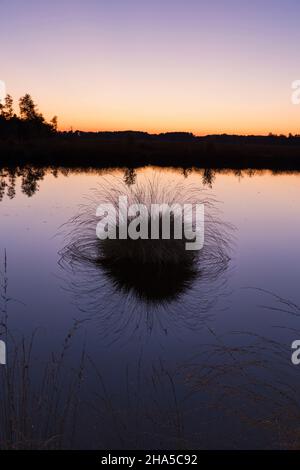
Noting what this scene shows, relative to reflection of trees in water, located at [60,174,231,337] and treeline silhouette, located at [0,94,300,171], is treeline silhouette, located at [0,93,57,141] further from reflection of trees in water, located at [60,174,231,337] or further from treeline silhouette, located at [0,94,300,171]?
reflection of trees in water, located at [60,174,231,337]

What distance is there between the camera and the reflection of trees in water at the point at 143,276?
249 inches

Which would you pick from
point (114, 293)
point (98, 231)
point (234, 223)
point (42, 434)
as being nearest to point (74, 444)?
point (42, 434)

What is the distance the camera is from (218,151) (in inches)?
1828

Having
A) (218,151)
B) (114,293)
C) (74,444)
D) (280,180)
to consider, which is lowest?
(74,444)

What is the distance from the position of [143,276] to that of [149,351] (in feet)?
8.77

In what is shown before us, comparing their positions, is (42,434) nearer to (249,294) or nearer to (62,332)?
(62,332)

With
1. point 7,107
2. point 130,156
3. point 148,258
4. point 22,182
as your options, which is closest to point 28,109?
point 7,107

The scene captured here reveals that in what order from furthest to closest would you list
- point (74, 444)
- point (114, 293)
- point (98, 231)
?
point (98, 231)
point (114, 293)
point (74, 444)

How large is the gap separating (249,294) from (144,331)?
2.51 metres

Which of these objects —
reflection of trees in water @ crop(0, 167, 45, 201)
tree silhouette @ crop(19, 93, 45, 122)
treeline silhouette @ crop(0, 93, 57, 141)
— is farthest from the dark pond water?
tree silhouette @ crop(19, 93, 45, 122)

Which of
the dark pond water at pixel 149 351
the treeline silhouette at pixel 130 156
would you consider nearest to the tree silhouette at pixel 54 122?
the treeline silhouette at pixel 130 156

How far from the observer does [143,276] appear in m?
7.78

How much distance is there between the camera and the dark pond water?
11.8 ft

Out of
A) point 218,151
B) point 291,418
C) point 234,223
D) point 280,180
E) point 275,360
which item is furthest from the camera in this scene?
point 218,151
